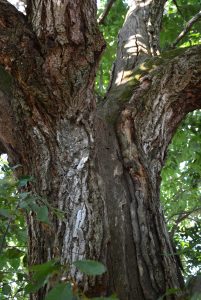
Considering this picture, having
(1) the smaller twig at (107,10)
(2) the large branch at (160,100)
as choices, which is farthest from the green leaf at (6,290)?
(1) the smaller twig at (107,10)

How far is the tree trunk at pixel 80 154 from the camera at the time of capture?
5.97ft

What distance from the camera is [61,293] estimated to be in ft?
2.72

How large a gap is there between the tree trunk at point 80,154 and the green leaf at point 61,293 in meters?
0.84

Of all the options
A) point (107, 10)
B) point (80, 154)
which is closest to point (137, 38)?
point (107, 10)

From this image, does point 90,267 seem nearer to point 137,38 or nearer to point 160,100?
point 160,100

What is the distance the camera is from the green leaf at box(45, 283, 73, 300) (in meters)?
0.82

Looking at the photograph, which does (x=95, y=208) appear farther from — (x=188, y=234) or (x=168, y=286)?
(x=188, y=234)

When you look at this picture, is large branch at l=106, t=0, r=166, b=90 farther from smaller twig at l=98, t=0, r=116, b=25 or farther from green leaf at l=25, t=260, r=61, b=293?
green leaf at l=25, t=260, r=61, b=293

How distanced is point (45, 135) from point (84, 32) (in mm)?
602

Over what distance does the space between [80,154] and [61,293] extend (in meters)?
1.29

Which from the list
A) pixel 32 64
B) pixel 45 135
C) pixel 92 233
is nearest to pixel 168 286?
pixel 92 233

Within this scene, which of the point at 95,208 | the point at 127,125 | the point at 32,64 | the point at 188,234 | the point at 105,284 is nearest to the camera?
the point at 105,284

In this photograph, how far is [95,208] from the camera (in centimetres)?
188

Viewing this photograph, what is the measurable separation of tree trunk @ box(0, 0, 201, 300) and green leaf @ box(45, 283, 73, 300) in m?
0.84
